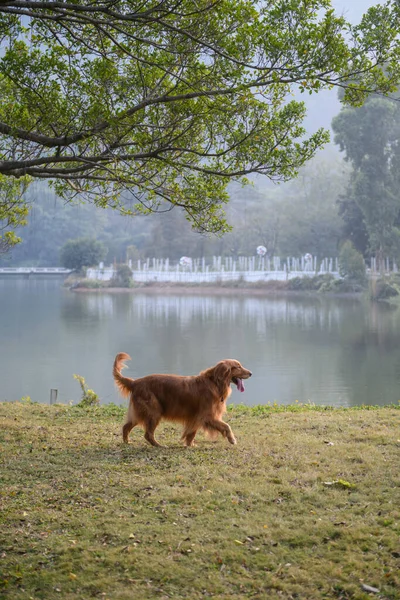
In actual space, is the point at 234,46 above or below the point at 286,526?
above

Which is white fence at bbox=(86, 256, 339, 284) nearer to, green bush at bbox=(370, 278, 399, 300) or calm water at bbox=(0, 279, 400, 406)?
calm water at bbox=(0, 279, 400, 406)

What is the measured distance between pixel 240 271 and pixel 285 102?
182 feet

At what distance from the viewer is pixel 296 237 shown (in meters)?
66.4

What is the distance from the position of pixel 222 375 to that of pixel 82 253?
62.7 m

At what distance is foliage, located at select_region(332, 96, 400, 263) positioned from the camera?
45000 millimetres

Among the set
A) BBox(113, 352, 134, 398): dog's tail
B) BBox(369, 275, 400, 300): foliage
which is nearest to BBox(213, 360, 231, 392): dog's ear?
BBox(113, 352, 134, 398): dog's tail

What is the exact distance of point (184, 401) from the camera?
278 inches

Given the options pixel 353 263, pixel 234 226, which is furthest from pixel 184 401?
pixel 234 226

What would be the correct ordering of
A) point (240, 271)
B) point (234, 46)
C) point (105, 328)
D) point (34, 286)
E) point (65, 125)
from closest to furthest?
point (234, 46)
point (65, 125)
point (105, 328)
point (240, 271)
point (34, 286)

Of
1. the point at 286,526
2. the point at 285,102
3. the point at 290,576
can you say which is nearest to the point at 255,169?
the point at 285,102

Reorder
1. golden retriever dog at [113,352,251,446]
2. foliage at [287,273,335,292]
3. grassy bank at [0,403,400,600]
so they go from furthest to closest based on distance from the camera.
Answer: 1. foliage at [287,273,335,292]
2. golden retriever dog at [113,352,251,446]
3. grassy bank at [0,403,400,600]

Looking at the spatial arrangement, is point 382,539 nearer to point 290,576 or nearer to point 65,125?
point 290,576

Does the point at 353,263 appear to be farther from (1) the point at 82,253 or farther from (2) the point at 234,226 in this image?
(1) the point at 82,253

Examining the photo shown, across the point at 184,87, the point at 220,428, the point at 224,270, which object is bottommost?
the point at 220,428
